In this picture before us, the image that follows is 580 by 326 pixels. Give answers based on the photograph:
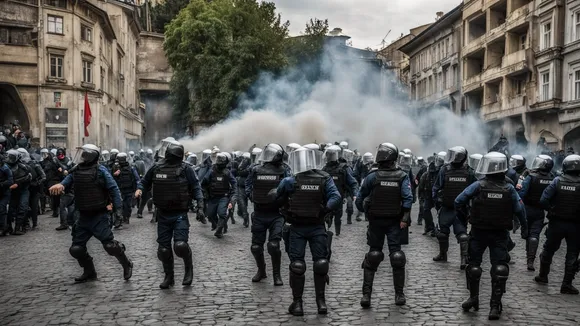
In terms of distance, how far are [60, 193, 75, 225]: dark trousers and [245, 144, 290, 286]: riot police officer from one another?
715 centimetres

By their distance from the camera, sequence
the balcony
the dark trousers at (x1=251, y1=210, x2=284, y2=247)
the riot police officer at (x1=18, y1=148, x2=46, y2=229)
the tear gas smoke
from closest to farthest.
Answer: the dark trousers at (x1=251, y1=210, x2=284, y2=247), the riot police officer at (x1=18, y1=148, x2=46, y2=229), the balcony, the tear gas smoke

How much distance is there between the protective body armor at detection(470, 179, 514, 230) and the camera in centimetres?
686

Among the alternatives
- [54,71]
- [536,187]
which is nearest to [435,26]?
[54,71]

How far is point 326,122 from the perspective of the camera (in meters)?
44.8

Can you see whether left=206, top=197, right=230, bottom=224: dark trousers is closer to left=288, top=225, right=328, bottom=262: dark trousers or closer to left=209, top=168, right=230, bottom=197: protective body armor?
left=209, top=168, right=230, bottom=197: protective body armor

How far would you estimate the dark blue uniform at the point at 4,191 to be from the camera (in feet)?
42.2

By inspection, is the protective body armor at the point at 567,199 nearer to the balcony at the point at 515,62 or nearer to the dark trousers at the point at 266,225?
the dark trousers at the point at 266,225

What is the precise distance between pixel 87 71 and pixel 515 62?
2586cm

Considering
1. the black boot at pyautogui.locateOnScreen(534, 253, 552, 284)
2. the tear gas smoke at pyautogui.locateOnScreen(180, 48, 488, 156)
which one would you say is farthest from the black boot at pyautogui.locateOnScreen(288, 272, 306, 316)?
the tear gas smoke at pyautogui.locateOnScreen(180, 48, 488, 156)

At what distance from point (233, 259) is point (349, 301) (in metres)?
3.54

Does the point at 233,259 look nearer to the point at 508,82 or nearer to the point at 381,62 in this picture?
the point at 508,82

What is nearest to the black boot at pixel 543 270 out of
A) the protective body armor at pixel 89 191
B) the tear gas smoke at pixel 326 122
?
the protective body armor at pixel 89 191

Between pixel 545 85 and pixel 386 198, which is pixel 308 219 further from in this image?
pixel 545 85

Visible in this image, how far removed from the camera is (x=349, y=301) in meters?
7.50
